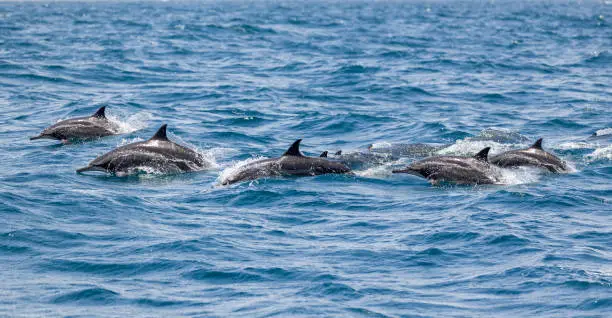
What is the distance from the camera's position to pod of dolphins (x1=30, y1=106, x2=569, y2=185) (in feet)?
57.6

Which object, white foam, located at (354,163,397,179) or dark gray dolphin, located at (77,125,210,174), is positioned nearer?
dark gray dolphin, located at (77,125,210,174)

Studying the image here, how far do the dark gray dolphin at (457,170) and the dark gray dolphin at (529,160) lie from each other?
1105mm

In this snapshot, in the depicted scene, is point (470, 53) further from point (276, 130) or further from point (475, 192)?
point (475, 192)

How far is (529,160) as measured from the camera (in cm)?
1884

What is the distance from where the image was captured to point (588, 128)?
24.9m

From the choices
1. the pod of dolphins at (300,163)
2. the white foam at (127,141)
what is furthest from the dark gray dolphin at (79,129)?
the pod of dolphins at (300,163)

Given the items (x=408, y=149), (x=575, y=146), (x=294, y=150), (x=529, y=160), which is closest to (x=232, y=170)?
(x=294, y=150)

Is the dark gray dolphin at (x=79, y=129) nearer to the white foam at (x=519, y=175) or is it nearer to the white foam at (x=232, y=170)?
the white foam at (x=232, y=170)

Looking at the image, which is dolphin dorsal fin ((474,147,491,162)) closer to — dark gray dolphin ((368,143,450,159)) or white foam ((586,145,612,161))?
dark gray dolphin ((368,143,450,159))

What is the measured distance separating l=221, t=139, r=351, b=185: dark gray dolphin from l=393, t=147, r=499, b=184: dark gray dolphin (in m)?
1.47

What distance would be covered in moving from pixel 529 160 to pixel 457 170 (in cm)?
226

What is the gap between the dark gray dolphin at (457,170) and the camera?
1745 cm

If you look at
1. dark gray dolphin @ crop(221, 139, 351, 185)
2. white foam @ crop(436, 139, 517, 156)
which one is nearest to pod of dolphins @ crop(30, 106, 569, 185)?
dark gray dolphin @ crop(221, 139, 351, 185)

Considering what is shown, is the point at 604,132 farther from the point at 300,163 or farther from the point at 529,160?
the point at 300,163
